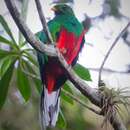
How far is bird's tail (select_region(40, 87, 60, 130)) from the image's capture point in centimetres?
119

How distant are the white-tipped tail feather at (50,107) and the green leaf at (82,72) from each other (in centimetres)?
10

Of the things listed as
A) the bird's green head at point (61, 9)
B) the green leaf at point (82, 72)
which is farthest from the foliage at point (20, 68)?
the bird's green head at point (61, 9)

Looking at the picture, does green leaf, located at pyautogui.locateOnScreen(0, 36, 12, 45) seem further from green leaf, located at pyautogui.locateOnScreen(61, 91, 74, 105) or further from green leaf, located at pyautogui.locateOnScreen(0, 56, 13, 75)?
green leaf, located at pyautogui.locateOnScreen(61, 91, 74, 105)

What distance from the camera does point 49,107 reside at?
119 centimetres

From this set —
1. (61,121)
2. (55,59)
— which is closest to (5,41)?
(55,59)

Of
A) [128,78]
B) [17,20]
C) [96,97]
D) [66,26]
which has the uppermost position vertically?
[17,20]

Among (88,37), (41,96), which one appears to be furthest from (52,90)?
(88,37)

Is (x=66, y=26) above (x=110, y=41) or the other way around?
above

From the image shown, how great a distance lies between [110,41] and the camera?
4.49 ft

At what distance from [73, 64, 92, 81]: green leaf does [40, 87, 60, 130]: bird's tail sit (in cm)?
10

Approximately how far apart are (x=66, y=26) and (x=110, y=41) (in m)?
0.20

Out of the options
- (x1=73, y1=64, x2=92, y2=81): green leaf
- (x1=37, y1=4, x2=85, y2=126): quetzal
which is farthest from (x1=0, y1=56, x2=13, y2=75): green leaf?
(x1=73, y1=64, x2=92, y2=81): green leaf

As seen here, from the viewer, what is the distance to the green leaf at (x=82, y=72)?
126 cm

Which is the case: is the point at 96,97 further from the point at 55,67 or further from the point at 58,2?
the point at 58,2
